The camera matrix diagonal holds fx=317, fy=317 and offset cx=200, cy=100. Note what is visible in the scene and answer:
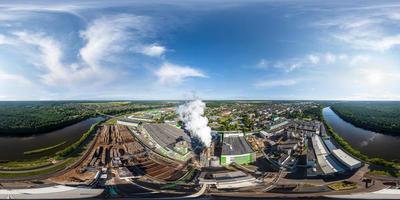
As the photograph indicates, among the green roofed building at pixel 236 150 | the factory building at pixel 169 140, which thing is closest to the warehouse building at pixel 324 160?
the green roofed building at pixel 236 150

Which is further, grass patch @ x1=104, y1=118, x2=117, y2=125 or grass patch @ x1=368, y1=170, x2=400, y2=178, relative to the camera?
grass patch @ x1=104, y1=118, x2=117, y2=125

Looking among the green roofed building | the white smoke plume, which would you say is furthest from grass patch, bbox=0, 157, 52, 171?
the green roofed building

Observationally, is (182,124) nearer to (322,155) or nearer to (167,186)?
(167,186)

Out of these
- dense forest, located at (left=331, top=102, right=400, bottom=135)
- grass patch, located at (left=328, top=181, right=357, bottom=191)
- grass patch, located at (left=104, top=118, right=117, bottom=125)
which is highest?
dense forest, located at (left=331, top=102, right=400, bottom=135)

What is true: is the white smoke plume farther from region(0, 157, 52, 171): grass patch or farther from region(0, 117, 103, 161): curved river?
region(0, 157, 52, 171): grass patch

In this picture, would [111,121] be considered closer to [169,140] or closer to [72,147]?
[72,147]

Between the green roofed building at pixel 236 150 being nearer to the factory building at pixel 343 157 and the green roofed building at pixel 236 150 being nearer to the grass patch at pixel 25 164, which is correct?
the factory building at pixel 343 157

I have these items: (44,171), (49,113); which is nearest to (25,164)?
(44,171)

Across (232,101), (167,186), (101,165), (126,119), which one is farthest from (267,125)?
(101,165)
